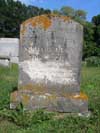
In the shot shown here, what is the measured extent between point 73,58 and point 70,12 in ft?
191

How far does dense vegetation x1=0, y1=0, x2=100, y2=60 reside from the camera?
181 ft

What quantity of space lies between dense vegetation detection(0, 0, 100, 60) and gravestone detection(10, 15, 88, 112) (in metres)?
40.2

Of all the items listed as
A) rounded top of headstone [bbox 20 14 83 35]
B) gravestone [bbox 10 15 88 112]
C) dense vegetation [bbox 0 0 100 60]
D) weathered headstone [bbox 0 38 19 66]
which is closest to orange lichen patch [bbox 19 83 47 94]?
gravestone [bbox 10 15 88 112]

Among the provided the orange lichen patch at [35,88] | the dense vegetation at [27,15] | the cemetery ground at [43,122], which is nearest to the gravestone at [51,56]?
the orange lichen patch at [35,88]

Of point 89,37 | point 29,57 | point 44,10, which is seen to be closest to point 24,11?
point 44,10

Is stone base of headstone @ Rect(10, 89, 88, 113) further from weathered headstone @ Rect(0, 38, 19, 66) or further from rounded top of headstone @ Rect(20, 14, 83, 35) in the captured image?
weathered headstone @ Rect(0, 38, 19, 66)

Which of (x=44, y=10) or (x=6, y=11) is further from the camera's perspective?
(x=44, y=10)

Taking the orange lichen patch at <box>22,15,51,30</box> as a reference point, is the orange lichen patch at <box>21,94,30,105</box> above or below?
below

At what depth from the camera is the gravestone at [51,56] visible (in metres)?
7.89

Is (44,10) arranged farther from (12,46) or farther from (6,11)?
(12,46)

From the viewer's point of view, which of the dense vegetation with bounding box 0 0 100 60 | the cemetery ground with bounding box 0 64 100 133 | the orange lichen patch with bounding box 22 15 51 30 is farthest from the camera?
the dense vegetation with bounding box 0 0 100 60

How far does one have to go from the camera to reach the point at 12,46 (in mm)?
24594

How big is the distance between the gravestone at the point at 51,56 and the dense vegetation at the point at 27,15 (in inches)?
1581

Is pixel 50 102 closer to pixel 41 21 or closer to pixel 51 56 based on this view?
pixel 51 56
